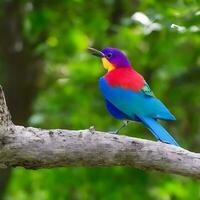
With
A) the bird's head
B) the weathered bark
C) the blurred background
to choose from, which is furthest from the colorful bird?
the weathered bark

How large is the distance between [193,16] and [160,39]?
121 cm

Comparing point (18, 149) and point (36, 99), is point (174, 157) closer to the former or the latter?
point (18, 149)

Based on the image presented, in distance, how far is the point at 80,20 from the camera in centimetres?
799

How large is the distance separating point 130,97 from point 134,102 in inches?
2.2

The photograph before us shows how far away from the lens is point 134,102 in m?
4.38

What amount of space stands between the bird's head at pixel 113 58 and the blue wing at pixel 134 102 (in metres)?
0.11

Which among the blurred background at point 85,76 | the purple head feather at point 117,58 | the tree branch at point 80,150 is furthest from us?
the blurred background at point 85,76

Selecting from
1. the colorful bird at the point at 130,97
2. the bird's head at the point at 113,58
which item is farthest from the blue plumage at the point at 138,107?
the bird's head at the point at 113,58

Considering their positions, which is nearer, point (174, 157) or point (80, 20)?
point (174, 157)

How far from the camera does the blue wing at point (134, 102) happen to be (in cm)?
429

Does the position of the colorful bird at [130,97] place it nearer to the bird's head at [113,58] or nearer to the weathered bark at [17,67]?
the bird's head at [113,58]

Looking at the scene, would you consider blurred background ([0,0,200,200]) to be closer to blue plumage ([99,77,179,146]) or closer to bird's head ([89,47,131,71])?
bird's head ([89,47,131,71])

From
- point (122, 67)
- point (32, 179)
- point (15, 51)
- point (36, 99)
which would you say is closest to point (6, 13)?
point (15, 51)

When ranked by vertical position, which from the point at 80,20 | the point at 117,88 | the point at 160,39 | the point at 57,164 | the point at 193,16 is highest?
the point at 80,20
